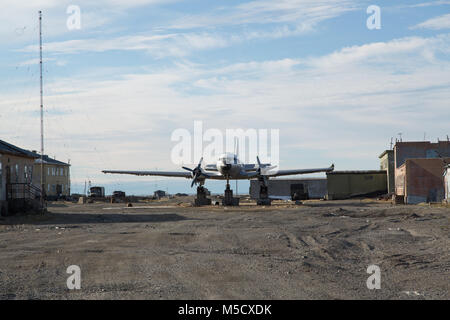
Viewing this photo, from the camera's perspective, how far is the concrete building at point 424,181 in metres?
54.2

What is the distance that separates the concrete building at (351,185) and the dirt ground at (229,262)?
152 feet

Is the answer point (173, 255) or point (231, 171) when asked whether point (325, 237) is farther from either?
point (231, 171)

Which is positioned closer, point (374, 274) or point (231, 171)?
point (374, 274)

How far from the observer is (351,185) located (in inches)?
2771

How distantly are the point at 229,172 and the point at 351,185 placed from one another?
Result: 2406cm

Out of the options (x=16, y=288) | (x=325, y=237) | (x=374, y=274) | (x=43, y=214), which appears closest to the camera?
(x=16, y=288)

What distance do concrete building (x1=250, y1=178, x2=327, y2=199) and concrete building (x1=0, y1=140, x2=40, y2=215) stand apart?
47.0 meters

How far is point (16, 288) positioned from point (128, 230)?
13.1 meters

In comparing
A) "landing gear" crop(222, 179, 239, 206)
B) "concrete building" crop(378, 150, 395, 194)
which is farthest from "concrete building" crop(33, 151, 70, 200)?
"concrete building" crop(378, 150, 395, 194)

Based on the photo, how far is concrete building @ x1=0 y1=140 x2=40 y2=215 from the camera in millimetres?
34375

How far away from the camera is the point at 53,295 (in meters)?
9.70

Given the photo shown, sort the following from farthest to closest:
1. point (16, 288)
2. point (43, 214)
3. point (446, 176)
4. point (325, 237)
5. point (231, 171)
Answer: point (231, 171) → point (446, 176) → point (43, 214) → point (325, 237) → point (16, 288)

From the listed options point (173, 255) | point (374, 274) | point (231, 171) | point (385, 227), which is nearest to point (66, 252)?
point (173, 255)

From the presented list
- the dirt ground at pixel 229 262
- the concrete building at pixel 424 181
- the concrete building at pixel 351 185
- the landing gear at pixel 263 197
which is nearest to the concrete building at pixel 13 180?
the dirt ground at pixel 229 262
